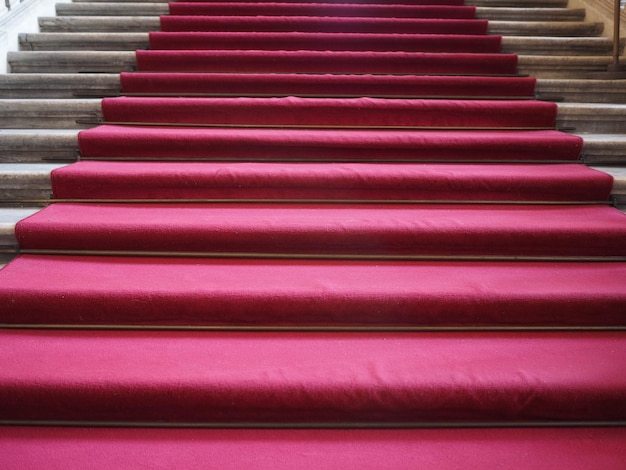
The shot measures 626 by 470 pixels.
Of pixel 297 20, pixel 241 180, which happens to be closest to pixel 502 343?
pixel 241 180

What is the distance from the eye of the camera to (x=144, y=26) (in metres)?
2.96

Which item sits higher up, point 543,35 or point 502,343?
point 543,35

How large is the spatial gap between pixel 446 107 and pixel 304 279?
1.18m

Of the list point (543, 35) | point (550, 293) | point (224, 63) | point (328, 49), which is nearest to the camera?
point (550, 293)

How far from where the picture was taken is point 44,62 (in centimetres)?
264

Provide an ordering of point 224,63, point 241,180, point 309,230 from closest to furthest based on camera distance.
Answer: point 309,230, point 241,180, point 224,63

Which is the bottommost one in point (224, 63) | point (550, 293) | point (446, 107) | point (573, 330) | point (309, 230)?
point (573, 330)

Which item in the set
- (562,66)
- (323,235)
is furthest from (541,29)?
(323,235)

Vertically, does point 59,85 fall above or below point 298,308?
above

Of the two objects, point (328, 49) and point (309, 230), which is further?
point (328, 49)

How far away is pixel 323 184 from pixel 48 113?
133 cm

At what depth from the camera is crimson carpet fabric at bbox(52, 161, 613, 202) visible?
189 cm

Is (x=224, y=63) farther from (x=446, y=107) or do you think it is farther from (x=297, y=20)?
(x=446, y=107)

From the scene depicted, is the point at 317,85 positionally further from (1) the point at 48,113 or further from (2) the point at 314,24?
(1) the point at 48,113
